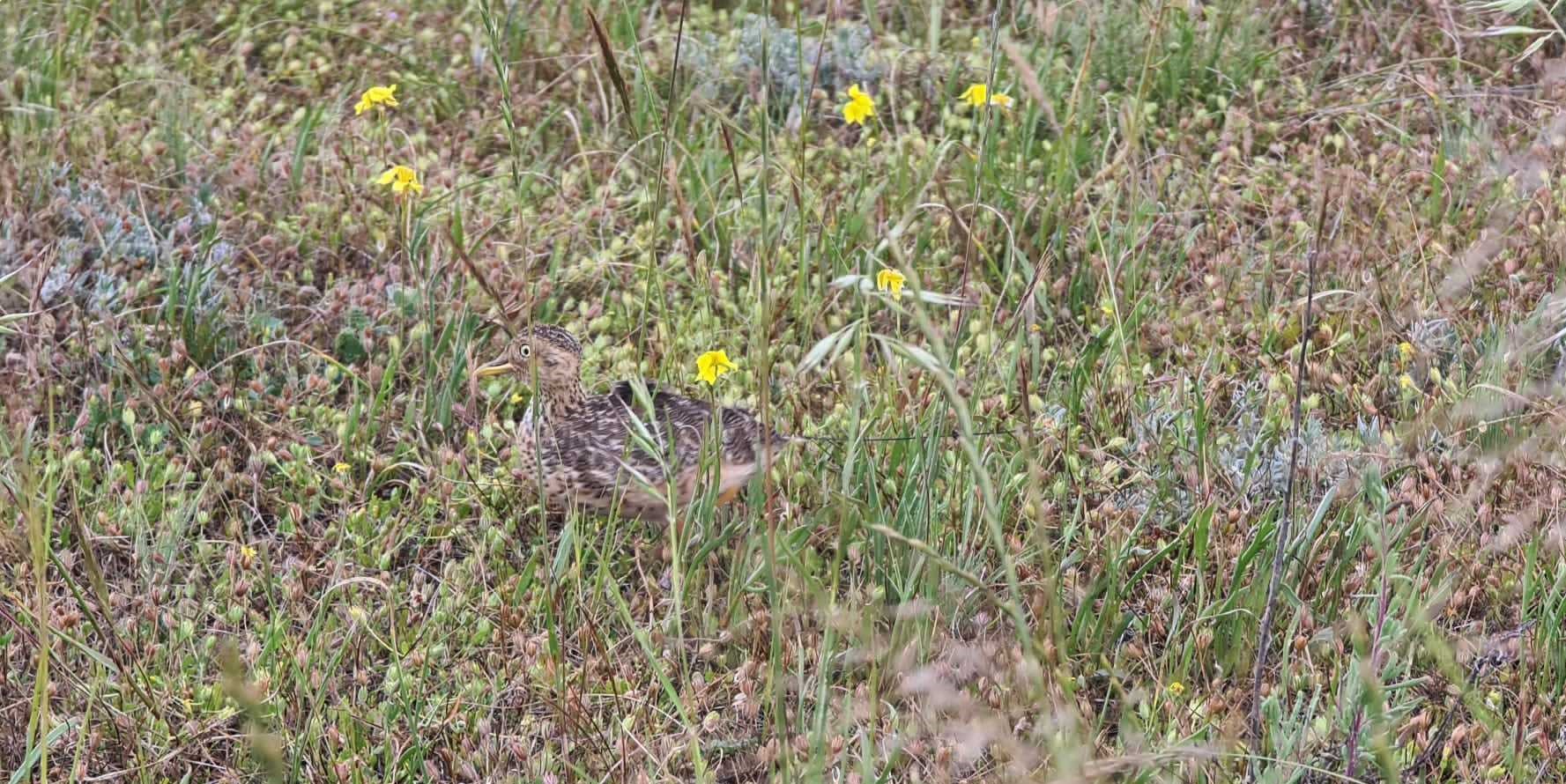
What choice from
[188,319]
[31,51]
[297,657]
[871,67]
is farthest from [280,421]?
[871,67]

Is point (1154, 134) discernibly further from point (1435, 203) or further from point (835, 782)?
point (835, 782)

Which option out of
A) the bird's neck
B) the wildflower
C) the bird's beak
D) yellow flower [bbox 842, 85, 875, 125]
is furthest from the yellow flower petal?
the bird's beak

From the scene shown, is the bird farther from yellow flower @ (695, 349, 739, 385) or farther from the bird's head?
yellow flower @ (695, 349, 739, 385)

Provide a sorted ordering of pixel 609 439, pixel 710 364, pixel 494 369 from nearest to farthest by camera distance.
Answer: pixel 710 364 → pixel 609 439 → pixel 494 369

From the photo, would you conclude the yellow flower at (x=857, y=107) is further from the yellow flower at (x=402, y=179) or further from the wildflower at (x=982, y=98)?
the yellow flower at (x=402, y=179)

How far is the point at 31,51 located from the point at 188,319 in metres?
1.66

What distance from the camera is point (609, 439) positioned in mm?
5188

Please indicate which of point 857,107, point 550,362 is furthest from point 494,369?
point 857,107

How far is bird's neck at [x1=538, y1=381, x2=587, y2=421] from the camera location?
18.0 feet

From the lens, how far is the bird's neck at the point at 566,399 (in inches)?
215

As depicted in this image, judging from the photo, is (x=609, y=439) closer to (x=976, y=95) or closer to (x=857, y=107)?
(x=857, y=107)

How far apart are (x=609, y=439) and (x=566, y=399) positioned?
0.34 meters

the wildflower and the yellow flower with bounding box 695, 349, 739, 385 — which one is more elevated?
the wildflower

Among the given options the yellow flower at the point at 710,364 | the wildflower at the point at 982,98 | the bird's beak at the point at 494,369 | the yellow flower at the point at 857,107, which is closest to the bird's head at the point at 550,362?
the bird's beak at the point at 494,369
